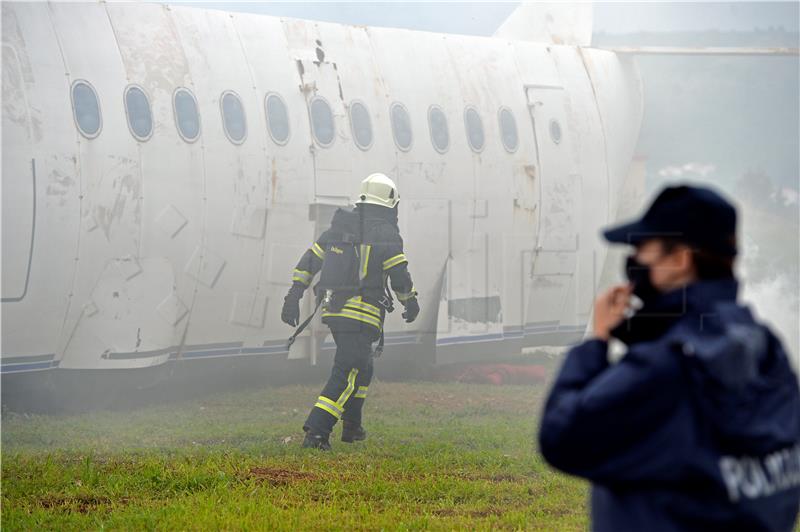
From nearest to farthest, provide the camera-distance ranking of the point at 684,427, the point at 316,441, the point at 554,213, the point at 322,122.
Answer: the point at 684,427 → the point at 316,441 → the point at 322,122 → the point at 554,213

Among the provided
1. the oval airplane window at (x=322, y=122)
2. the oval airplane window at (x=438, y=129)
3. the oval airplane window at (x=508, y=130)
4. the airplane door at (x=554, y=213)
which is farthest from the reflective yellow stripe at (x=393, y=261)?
the airplane door at (x=554, y=213)

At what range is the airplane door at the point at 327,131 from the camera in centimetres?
1192

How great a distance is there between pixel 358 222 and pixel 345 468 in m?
1.94

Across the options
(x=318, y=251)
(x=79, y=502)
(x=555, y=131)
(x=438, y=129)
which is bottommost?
(x=79, y=502)

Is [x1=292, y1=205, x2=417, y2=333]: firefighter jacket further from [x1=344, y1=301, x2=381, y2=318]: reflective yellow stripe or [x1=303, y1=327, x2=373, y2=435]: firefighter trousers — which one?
[x1=303, y1=327, x2=373, y2=435]: firefighter trousers

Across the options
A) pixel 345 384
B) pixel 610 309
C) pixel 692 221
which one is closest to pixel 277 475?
pixel 345 384

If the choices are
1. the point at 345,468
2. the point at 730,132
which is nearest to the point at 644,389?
the point at 345,468

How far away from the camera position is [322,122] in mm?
12039

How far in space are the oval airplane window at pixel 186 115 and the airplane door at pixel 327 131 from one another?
Result: 4.46 ft

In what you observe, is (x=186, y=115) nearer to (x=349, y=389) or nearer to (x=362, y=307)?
(x=362, y=307)

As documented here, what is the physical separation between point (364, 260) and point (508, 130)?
5549mm

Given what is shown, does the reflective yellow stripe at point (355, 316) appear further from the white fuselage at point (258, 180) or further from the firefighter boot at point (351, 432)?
the white fuselage at point (258, 180)

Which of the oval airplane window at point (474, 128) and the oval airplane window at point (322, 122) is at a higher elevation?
the oval airplane window at point (474, 128)

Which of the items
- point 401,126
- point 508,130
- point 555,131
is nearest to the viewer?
point 401,126
